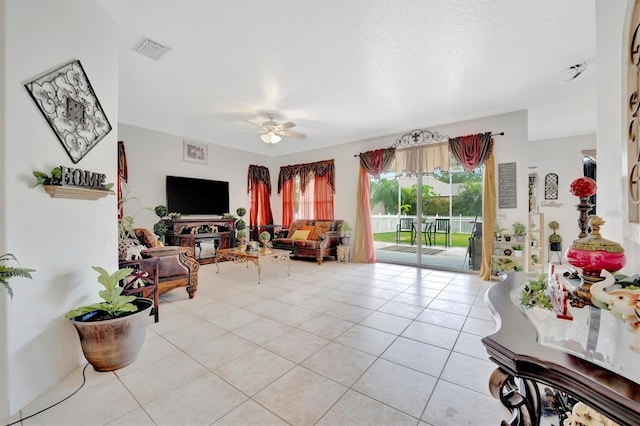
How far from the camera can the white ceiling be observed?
2.09 m

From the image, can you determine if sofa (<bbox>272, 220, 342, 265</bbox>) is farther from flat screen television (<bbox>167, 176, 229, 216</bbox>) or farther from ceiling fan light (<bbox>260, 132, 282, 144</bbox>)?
ceiling fan light (<bbox>260, 132, 282, 144</bbox>)

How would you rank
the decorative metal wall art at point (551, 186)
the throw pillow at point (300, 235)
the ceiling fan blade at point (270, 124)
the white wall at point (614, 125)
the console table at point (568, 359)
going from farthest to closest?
the throw pillow at point (300, 235), the decorative metal wall art at point (551, 186), the ceiling fan blade at point (270, 124), the white wall at point (614, 125), the console table at point (568, 359)

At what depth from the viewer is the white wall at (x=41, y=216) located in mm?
1408

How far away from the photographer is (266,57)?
8.89ft

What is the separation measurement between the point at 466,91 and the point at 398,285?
2925mm

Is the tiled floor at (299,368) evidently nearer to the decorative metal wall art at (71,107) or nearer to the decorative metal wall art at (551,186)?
the decorative metal wall art at (71,107)

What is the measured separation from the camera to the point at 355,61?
277cm

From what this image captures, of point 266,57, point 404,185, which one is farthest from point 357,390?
point 404,185

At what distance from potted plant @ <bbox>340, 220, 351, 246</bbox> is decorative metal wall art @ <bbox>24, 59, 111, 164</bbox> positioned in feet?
15.3

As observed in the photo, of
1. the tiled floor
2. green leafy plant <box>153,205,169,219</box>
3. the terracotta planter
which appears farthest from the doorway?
the terracotta planter

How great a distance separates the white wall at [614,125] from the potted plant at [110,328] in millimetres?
2898

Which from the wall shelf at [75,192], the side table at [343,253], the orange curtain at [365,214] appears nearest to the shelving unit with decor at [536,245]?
the orange curtain at [365,214]

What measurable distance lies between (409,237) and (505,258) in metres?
1.82

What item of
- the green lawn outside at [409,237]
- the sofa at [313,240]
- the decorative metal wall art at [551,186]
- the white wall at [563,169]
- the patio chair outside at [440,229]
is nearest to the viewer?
the green lawn outside at [409,237]
